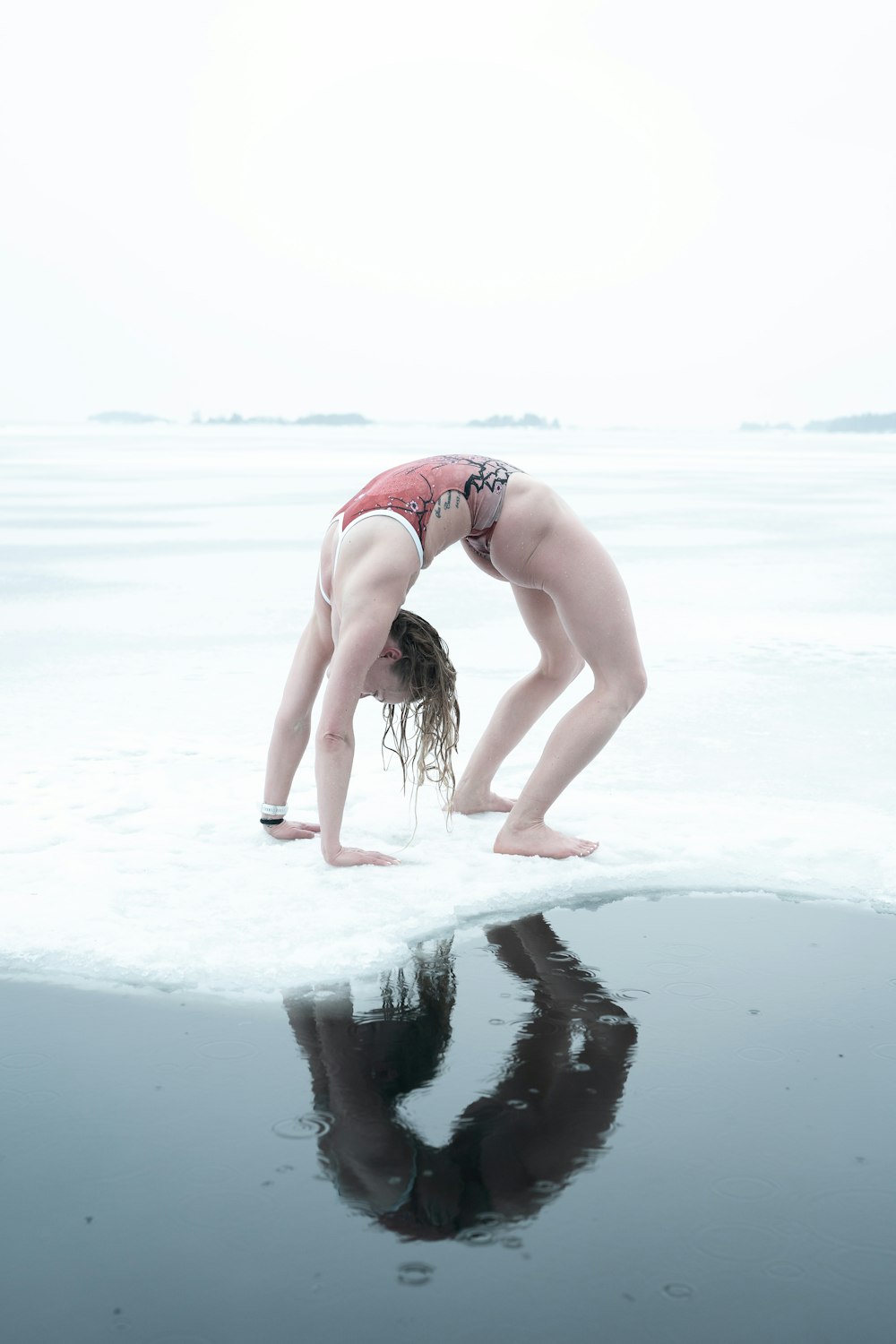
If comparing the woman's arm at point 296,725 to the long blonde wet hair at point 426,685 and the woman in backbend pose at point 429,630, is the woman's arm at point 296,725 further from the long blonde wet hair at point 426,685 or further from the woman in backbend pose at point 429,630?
Answer: the long blonde wet hair at point 426,685

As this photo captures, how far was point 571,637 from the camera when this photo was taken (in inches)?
138

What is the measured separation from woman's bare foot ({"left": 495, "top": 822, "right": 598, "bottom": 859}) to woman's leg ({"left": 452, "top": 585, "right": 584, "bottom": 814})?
0.40m

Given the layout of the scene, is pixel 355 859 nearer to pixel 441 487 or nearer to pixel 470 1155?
pixel 441 487

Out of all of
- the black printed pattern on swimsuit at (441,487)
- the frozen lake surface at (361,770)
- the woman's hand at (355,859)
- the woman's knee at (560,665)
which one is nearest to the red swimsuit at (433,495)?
the black printed pattern on swimsuit at (441,487)

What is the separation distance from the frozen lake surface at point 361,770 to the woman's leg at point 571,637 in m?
0.14

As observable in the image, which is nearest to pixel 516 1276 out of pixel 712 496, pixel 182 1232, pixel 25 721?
pixel 182 1232

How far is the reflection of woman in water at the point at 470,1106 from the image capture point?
1921 mm

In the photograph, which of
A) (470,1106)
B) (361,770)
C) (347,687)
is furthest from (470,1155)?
(361,770)

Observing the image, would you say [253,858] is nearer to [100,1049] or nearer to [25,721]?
[100,1049]

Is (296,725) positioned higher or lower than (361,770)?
higher

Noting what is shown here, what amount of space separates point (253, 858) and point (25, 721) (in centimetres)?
205

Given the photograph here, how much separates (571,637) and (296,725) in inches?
34.2

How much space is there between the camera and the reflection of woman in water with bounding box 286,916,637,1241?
192 centimetres

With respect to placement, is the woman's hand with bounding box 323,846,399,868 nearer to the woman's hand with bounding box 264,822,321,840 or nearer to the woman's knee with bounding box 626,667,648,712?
the woman's hand with bounding box 264,822,321,840
